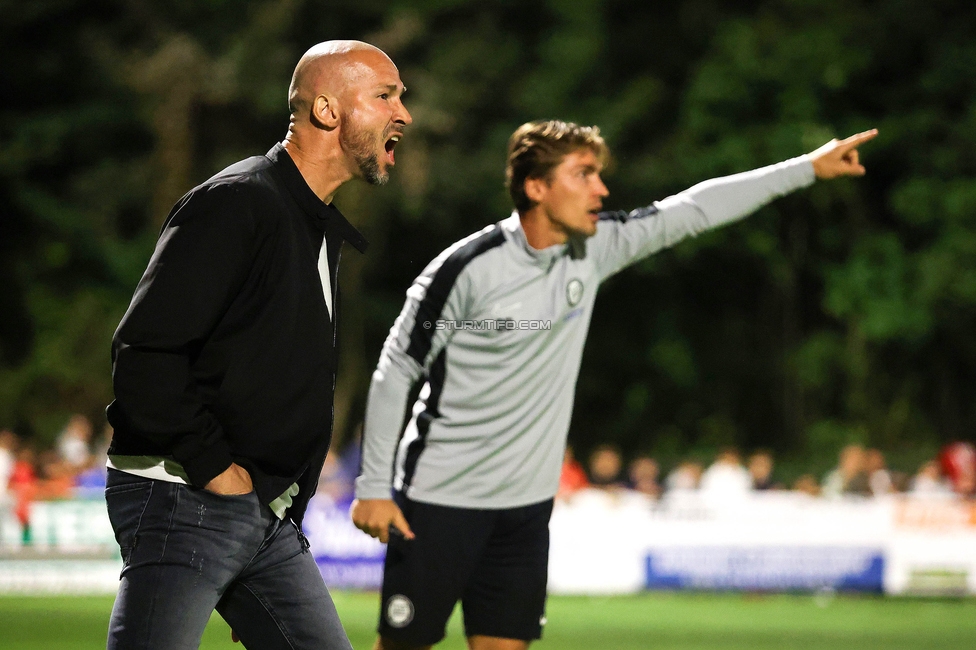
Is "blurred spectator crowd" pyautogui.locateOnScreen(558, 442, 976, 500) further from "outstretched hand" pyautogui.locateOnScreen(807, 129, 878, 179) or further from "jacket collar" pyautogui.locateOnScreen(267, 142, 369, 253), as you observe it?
"jacket collar" pyautogui.locateOnScreen(267, 142, 369, 253)

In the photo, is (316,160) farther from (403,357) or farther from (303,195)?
(403,357)

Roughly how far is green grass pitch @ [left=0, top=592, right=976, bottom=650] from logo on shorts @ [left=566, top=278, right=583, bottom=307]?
21.9 ft

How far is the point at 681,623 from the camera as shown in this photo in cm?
1370

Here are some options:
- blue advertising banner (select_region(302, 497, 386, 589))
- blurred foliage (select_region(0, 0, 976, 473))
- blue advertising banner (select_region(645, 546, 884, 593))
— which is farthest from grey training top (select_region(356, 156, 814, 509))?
blurred foliage (select_region(0, 0, 976, 473))

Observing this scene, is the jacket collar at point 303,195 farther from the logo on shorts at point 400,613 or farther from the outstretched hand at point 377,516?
the logo on shorts at point 400,613

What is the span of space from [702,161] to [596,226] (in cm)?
3024

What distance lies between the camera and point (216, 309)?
10.7ft

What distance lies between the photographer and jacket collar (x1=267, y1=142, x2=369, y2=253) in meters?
3.56

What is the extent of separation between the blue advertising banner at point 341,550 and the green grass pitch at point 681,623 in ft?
0.84

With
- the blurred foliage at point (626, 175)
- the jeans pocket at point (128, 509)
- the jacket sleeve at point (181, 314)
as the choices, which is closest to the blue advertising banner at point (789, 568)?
the jeans pocket at point (128, 509)

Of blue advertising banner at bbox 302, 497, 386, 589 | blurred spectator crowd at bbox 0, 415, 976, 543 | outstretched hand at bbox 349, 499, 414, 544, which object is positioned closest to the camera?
outstretched hand at bbox 349, 499, 414, 544

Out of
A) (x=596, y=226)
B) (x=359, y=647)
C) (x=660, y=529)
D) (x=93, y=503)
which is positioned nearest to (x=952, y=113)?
(x=660, y=529)

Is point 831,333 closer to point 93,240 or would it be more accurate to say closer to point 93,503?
point 93,240

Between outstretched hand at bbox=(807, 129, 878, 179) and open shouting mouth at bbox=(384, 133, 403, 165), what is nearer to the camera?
open shouting mouth at bbox=(384, 133, 403, 165)
